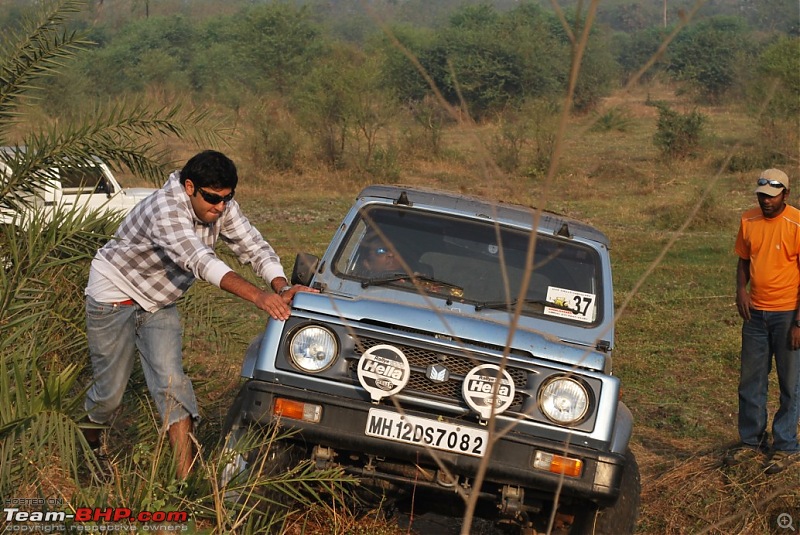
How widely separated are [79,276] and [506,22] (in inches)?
1612

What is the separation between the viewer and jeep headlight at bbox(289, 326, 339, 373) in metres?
4.06

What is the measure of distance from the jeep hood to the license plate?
1.27ft

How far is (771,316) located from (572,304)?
185cm

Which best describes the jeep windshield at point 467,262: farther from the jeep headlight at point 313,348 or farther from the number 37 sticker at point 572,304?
the jeep headlight at point 313,348

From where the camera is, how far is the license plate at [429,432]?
380cm

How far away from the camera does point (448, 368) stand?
4.02 m

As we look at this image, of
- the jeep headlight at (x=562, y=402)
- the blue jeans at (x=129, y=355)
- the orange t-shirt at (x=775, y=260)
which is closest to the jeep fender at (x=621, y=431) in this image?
the jeep headlight at (x=562, y=402)

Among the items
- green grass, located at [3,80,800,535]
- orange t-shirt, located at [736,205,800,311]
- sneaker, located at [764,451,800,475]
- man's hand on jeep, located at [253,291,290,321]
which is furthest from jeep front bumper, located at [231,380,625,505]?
orange t-shirt, located at [736,205,800,311]

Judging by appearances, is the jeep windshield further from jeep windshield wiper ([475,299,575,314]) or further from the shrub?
the shrub

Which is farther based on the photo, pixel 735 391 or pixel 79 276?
pixel 735 391

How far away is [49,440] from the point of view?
3.58 m

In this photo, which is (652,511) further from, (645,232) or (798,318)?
(645,232)

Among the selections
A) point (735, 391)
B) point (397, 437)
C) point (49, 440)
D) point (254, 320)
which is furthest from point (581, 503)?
point (254, 320)

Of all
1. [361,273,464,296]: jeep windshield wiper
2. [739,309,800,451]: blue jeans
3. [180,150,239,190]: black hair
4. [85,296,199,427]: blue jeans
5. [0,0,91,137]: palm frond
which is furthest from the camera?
[0,0,91,137]: palm frond
